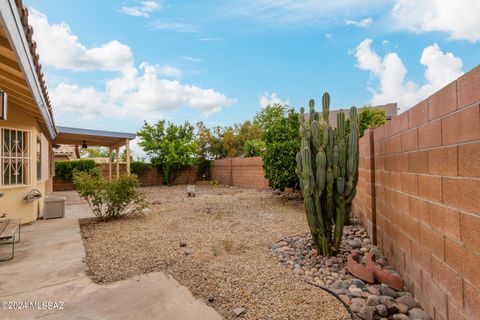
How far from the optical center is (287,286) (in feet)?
10.0

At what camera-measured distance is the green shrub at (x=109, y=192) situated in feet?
22.7

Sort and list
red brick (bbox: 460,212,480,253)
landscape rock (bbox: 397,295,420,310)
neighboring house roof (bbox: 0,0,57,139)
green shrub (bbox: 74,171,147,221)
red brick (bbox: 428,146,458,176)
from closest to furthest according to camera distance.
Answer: red brick (bbox: 460,212,480,253) < red brick (bbox: 428,146,458,176) < neighboring house roof (bbox: 0,0,57,139) < landscape rock (bbox: 397,295,420,310) < green shrub (bbox: 74,171,147,221)

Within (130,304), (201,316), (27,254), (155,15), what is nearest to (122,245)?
(27,254)

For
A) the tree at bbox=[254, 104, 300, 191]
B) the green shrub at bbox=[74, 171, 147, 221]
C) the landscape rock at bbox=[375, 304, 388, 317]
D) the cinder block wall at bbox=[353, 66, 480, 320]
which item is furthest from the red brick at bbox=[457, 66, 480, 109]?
the tree at bbox=[254, 104, 300, 191]

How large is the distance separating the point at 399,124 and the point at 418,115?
25.4 inches

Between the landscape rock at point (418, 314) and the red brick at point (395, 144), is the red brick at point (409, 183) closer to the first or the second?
the red brick at point (395, 144)

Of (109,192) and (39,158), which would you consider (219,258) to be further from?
(39,158)

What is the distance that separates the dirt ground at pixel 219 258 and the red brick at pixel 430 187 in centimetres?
128

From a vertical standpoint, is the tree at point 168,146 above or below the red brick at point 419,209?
above

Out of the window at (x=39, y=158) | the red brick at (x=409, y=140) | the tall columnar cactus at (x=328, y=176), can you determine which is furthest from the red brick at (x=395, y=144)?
the window at (x=39, y=158)

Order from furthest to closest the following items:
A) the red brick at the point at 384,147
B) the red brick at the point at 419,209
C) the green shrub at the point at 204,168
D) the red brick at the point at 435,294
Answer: the green shrub at the point at 204,168 → the red brick at the point at 384,147 → the red brick at the point at 419,209 → the red brick at the point at 435,294

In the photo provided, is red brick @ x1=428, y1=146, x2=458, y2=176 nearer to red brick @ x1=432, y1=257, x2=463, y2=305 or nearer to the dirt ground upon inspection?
red brick @ x1=432, y1=257, x2=463, y2=305

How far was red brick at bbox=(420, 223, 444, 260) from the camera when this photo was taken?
2188 millimetres

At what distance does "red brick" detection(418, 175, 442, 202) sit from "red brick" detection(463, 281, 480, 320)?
664 millimetres
